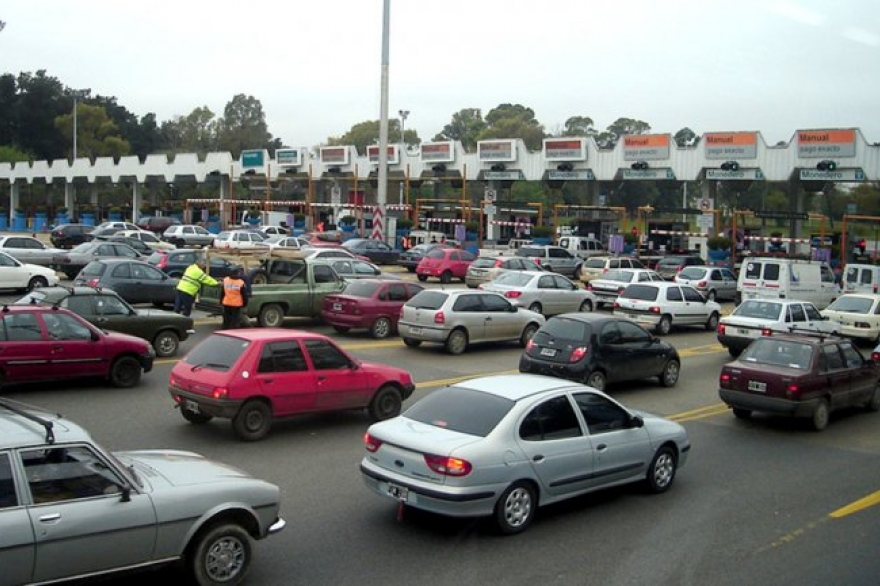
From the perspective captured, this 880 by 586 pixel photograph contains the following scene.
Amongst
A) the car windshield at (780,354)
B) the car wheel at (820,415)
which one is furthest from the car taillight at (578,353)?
the car wheel at (820,415)

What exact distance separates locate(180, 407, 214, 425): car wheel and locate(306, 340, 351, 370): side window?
1597 millimetres

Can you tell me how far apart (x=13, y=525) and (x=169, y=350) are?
12.3 m

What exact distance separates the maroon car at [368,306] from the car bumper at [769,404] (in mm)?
9669

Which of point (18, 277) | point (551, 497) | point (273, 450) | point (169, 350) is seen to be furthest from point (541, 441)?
point (18, 277)

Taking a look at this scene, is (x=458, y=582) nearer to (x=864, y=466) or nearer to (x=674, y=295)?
(x=864, y=466)

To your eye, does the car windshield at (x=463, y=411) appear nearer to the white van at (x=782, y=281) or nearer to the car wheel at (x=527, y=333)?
the car wheel at (x=527, y=333)

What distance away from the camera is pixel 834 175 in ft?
142

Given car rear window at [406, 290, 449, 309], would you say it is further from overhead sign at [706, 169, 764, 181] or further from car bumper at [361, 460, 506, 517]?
overhead sign at [706, 169, 764, 181]

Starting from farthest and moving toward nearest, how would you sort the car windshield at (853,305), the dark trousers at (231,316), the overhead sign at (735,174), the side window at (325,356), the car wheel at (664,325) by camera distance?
the overhead sign at (735,174)
the car wheel at (664,325)
the car windshield at (853,305)
the dark trousers at (231,316)
the side window at (325,356)

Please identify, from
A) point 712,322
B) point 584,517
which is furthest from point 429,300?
point 584,517

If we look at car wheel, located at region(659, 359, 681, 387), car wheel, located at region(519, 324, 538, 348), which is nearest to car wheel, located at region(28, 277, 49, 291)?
car wheel, located at region(519, 324, 538, 348)

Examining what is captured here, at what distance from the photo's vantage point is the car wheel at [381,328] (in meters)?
22.2

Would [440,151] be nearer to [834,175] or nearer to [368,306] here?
[834,175]

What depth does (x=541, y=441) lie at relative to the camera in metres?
Answer: 8.96
